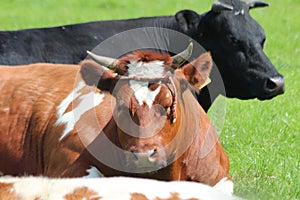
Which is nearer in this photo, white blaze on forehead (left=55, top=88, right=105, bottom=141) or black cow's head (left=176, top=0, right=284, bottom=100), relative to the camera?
white blaze on forehead (left=55, top=88, right=105, bottom=141)

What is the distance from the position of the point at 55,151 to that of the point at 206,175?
3.59 feet

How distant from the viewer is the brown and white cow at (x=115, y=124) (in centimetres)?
547

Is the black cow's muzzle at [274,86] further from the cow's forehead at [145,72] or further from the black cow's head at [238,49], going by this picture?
the cow's forehead at [145,72]

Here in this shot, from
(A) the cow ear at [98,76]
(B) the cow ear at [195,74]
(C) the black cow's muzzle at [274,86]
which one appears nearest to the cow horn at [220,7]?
(C) the black cow's muzzle at [274,86]

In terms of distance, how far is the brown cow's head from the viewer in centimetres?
535

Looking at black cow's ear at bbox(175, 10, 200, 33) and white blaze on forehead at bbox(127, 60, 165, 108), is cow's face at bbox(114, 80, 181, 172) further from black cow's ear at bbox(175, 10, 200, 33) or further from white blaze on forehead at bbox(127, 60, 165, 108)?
black cow's ear at bbox(175, 10, 200, 33)

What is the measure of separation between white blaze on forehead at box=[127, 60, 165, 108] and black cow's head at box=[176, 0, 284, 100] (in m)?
3.31

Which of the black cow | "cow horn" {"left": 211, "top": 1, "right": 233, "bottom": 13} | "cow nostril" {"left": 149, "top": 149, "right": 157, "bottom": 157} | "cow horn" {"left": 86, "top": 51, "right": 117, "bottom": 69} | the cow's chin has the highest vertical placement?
"cow horn" {"left": 86, "top": 51, "right": 117, "bottom": 69}

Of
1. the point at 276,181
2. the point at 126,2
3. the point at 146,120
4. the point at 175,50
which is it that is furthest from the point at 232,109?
the point at 126,2

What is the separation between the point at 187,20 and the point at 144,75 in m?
4.08

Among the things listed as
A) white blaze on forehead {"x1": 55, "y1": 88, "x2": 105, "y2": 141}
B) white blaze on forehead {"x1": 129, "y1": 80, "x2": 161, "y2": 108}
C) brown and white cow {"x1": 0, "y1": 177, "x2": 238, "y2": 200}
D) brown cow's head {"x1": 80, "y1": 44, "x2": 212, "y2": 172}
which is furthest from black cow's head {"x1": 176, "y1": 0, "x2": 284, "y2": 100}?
brown and white cow {"x1": 0, "y1": 177, "x2": 238, "y2": 200}

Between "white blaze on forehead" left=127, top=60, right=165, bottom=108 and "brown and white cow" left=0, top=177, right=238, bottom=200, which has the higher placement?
"white blaze on forehead" left=127, top=60, right=165, bottom=108

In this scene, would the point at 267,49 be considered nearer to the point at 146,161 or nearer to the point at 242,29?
the point at 242,29

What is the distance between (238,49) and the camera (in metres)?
9.10
